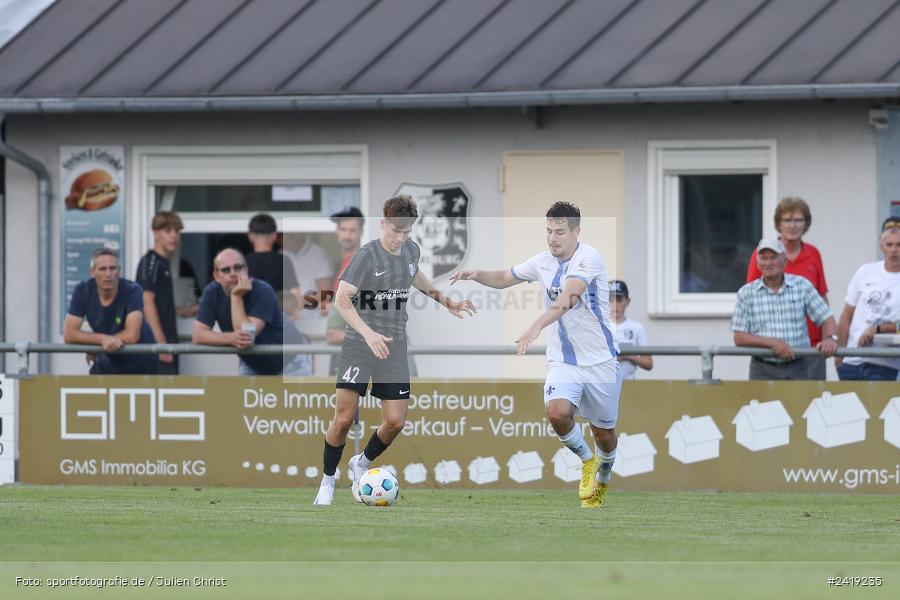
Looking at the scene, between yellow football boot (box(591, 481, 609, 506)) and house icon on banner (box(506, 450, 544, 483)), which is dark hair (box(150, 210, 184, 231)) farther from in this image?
yellow football boot (box(591, 481, 609, 506))

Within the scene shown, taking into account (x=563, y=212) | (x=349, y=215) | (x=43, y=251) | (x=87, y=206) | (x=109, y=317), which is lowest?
A: (x=109, y=317)

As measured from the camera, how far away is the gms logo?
1423 cm

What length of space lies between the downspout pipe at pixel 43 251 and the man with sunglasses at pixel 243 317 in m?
2.83

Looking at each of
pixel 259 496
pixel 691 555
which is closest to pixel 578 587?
pixel 691 555

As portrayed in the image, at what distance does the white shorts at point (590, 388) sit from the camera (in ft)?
39.0

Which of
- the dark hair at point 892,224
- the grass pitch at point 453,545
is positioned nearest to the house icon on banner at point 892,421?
the grass pitch at point 453,545

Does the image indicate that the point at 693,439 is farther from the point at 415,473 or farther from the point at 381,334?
the point at 381,334

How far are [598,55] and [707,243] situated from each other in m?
2.08

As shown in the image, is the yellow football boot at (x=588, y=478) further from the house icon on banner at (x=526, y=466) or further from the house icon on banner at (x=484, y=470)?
the house icon on banner at (x=484, y=470)

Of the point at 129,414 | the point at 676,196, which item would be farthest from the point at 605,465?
the point at 676,196

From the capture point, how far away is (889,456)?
1340 cm

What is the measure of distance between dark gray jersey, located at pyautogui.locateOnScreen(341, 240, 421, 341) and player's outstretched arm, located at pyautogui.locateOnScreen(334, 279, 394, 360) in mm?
300

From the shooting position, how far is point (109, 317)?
14.7m

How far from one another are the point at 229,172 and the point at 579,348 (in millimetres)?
6179
